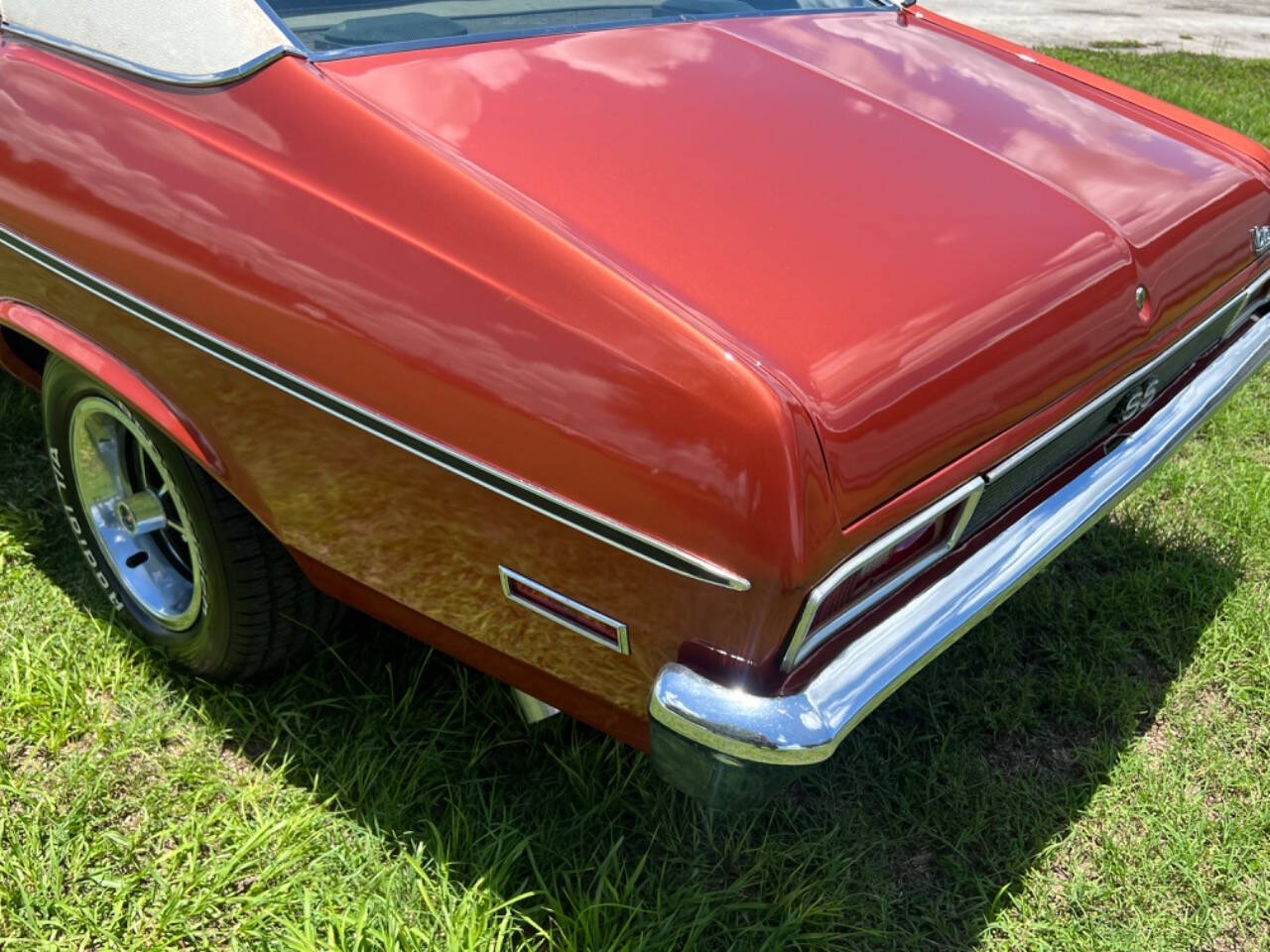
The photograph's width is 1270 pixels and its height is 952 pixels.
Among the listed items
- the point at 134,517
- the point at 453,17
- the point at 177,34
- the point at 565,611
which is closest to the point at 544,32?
the point at 453,17

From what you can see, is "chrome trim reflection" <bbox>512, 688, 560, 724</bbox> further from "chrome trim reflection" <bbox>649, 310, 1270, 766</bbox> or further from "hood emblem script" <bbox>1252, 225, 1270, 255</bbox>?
"hood emblem script" <bbox>1252, 225, 1270, 255</bbox>

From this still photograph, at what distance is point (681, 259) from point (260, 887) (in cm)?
127

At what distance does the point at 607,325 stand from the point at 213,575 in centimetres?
102

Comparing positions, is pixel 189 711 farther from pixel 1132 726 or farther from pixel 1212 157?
pixel 1212 157

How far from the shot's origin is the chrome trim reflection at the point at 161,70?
1790 millimetres

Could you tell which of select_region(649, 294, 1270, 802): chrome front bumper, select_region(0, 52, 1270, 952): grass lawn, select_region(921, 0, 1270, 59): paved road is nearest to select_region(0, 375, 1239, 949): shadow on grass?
select_region(0, 52, 1270, 952): grass lawn

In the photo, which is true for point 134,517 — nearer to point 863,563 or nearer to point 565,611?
point 565,611

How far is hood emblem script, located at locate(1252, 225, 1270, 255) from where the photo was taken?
2.31 meters

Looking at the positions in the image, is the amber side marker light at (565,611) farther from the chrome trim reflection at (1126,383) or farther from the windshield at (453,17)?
the windshield at (453,17)

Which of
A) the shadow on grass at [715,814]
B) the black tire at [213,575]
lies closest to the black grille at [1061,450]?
the shadow on grass at [715,814]

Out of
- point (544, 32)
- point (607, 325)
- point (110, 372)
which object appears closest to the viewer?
point (607, 325)

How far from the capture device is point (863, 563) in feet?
5.11

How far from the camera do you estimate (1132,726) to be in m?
2.53

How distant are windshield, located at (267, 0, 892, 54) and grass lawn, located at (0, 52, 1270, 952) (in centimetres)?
118
